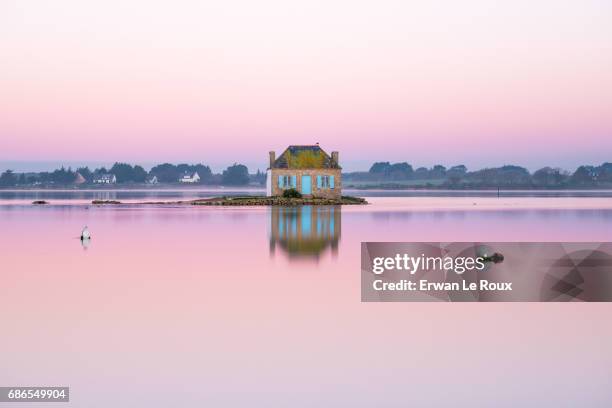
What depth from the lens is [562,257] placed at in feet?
81.0

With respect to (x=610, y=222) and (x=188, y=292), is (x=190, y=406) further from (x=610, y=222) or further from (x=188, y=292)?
(x=610, y=222)

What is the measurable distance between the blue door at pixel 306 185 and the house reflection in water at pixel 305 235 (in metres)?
21.6

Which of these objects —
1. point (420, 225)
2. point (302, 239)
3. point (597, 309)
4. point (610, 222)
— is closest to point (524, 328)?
point (597, 309)

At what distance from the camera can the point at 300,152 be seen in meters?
67.8

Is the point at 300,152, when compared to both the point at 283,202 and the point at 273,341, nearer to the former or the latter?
the point at 283,202

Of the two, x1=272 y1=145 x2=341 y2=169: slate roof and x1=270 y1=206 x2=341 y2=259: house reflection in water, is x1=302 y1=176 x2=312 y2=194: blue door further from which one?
x1=270 y1=206 x2=341 y2=259: house reflection in water

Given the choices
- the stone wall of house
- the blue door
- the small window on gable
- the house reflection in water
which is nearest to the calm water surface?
the house reflection in water

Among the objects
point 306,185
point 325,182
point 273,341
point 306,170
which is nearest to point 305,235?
point 273,341

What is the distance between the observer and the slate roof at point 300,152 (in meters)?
67.6

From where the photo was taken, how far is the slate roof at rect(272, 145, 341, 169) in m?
67.6

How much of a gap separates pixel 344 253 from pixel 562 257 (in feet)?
24.1

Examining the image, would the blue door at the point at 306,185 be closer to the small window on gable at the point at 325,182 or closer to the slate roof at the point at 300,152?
the small window on gable at the point at 325,182

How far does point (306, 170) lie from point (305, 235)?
3491 centimetres

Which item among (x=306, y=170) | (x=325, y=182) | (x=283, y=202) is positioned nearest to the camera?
(x=283, y=202)
